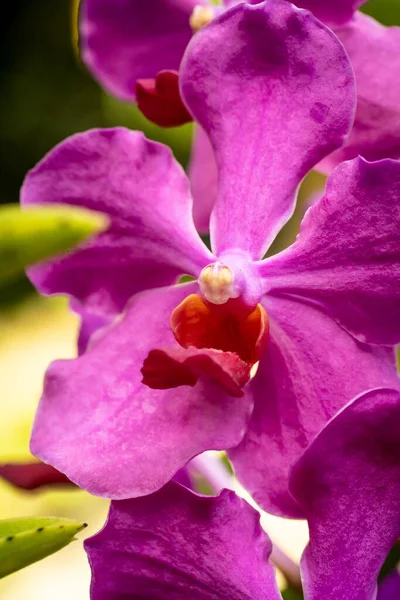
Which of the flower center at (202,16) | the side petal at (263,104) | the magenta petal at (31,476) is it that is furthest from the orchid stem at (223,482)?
the flower center at (202,16)

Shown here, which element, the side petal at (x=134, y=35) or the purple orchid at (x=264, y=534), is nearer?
the purple orchid at (x=264, y=534)

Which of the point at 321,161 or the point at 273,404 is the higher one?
the point at 321,161

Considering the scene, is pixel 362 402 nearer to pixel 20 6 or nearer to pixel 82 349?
pixel 82 349

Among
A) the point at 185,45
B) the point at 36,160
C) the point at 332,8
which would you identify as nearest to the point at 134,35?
the point at 185,45

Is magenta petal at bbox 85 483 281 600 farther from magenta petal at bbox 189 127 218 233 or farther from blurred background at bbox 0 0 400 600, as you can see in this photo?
blurred background at bbox 0 0 400 600

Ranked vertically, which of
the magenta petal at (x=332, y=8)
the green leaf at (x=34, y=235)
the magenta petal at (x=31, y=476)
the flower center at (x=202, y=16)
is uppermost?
the green leaf at (x=34, y=235)

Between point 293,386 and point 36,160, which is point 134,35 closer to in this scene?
point 293,386

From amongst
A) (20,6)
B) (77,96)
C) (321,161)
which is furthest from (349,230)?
(20,6)

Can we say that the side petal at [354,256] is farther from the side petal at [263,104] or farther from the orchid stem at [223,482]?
the orchid stem at [223,482]

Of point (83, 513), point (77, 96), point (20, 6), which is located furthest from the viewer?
point (20, 6)
